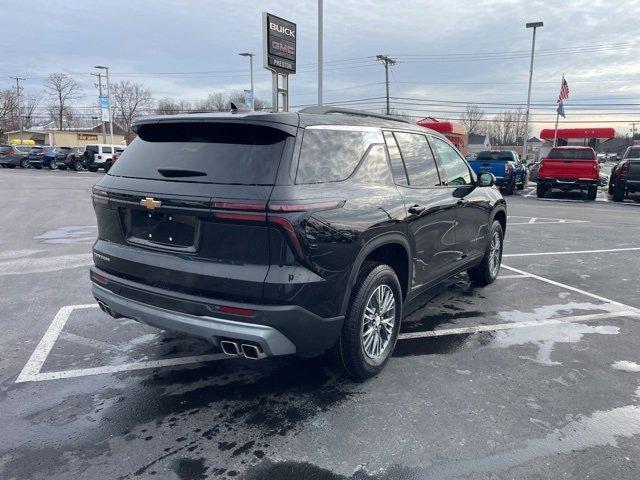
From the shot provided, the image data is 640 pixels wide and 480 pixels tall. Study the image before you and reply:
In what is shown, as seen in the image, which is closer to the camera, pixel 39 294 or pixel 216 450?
pixel 216 450

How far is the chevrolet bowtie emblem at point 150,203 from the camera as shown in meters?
3.06

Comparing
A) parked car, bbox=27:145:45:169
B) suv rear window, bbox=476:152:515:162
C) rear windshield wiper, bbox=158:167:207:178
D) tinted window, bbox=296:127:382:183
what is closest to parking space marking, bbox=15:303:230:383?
rear windshield wiper, bbox=158:167:207:178

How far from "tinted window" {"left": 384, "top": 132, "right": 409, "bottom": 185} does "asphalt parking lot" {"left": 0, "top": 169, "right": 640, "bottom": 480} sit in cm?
144

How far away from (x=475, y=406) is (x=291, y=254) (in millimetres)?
1633

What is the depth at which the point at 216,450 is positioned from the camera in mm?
2770

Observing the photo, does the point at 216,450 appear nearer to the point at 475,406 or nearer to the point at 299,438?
the point at 299,438

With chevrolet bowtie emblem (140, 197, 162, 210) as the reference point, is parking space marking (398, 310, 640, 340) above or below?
below

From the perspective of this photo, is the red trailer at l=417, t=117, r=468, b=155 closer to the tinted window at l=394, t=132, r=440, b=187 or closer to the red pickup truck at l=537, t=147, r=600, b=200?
the red pickup truck at l=537, t=147, r=600, b=200

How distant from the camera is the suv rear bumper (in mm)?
2846

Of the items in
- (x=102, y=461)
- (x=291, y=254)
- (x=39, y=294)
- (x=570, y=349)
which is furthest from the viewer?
(x=39, y=294)

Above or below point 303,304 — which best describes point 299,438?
below

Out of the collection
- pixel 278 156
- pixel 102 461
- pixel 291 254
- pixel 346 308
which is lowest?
pixel 102 461

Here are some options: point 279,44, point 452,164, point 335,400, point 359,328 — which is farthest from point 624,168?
point 335,400

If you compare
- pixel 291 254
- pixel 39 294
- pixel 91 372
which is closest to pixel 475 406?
pixel 291 254
